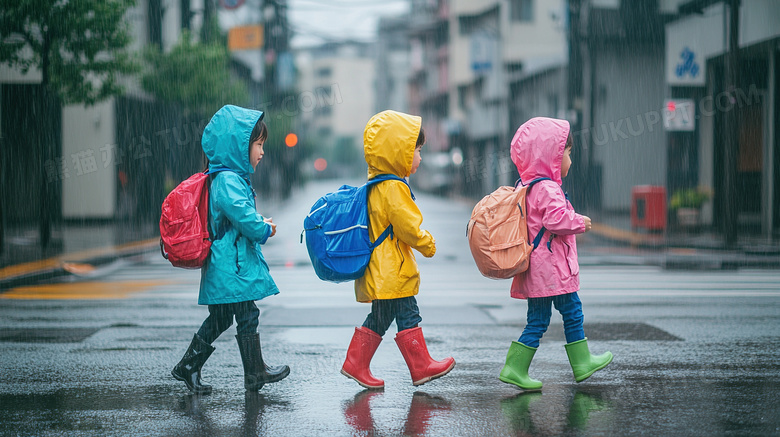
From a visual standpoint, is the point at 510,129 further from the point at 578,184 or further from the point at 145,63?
the point at 145,63

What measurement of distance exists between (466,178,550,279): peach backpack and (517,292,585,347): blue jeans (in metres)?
0.32

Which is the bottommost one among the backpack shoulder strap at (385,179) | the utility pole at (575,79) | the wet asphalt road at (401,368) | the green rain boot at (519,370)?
the wet asphalt road at (401,368)

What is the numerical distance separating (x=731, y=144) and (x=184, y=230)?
44.6 ft

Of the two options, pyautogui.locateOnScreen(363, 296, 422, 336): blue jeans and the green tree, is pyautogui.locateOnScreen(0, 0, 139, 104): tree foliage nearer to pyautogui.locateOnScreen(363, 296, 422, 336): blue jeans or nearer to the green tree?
the green tree

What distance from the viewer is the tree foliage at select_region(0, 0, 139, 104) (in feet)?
50.8

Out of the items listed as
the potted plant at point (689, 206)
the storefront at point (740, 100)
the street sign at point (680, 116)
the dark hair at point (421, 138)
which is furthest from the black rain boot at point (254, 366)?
the potted plant at point (689, 206)

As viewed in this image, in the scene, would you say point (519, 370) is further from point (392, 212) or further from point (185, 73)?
point (185, 73)

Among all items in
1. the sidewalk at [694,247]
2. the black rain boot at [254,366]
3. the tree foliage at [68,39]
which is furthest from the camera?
the tree foliage at [68,39]

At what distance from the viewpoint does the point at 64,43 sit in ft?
53.5

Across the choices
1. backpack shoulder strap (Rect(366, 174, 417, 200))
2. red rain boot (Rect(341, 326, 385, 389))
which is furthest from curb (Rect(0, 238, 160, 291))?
backpack shoulder strap (Rect(366, 174, 417, 200))

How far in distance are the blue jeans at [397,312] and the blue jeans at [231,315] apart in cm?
75

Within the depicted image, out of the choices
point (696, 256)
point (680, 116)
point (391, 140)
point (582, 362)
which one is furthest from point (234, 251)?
point (680, 116)

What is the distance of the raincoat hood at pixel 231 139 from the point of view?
17.3 ft

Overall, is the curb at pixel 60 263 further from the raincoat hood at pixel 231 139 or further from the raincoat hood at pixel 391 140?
the raincoat hood at pixel 391 140
